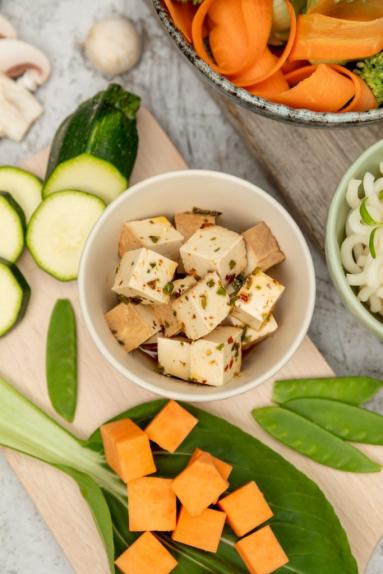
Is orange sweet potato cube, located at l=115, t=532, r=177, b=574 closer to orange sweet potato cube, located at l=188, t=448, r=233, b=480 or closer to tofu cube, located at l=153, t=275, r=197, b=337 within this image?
orange sweet potato cube, located at l=188, t=448, r=233, b=480

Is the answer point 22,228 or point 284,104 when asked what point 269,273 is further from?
point 22,228

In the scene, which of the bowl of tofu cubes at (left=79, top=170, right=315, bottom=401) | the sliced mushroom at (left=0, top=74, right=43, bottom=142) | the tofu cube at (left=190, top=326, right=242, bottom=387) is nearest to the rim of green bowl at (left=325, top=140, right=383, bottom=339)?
the bowl of tofu cubes at (left=79, top=170, right=315, bottom=401)

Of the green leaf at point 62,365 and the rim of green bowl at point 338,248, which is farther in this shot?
the green leaf at point 62,365

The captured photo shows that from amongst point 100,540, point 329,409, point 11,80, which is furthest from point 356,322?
point 11,80

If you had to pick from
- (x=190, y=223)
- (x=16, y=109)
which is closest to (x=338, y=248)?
(x=190, y=223)

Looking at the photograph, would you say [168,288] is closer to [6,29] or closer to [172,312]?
[172,312]

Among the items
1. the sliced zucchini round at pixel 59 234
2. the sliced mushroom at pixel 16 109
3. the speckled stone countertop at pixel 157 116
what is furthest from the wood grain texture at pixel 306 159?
the sliced mushroom at pixel 16 109

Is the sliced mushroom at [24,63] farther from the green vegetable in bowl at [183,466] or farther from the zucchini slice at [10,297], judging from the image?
the green vegetable in bowl at [183,466]
